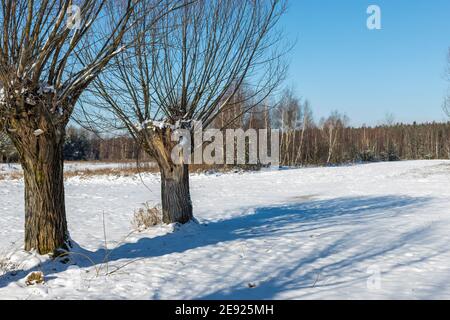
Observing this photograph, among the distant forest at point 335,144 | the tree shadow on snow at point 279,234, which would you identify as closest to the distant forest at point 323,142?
the distant forest at point 335,144

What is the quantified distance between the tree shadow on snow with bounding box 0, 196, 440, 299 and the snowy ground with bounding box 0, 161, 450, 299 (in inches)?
0.6

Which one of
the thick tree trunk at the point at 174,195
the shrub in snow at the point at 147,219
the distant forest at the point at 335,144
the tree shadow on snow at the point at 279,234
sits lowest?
the tree shadow on snow at the point at 279,234

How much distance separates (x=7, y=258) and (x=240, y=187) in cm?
1235

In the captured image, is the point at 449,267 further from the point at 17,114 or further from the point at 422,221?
the point at 17,114

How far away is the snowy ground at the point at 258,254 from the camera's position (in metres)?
3.75

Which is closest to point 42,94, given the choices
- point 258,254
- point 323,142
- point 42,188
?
point 42,188

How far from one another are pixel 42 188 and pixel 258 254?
8.68 ft

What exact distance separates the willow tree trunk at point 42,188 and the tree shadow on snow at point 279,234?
0.30 meters

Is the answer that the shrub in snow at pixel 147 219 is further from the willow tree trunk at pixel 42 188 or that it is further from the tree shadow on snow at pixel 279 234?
the willow tree trunk at pixel 42 188

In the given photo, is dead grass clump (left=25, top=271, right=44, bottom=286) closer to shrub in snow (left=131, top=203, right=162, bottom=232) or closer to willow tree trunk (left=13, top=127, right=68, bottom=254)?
willow tree trunk (left=13, top=127, right=68, bottom=254)

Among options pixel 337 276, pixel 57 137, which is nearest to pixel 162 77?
pixel 57 137

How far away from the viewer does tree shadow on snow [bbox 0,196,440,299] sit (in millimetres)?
3971

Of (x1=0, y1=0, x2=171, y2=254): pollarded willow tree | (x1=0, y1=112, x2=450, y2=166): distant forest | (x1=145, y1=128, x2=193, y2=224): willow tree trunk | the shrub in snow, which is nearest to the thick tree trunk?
(x1=145, y1=128, x2=193, y2=224): willow tree trunk
